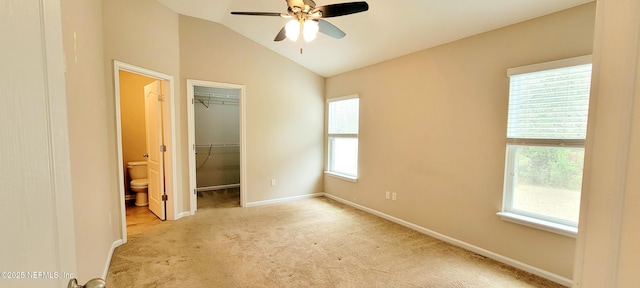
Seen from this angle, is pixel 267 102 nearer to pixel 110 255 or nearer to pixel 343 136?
pixel 343 136

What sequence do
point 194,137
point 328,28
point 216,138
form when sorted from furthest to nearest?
point 216,138 → point 194,137 → point 328,28

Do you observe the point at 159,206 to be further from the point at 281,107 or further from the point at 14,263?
the point at 14,263

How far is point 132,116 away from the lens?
4633 mm

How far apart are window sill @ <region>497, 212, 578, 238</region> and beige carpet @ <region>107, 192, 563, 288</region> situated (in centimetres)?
47

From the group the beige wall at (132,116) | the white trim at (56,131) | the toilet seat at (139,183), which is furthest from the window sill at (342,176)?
the white trim at (56,131)

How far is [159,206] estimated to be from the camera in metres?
3.81

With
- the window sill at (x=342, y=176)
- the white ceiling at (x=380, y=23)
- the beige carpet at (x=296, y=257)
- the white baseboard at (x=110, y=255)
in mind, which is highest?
the white ceiling at (x=380, y=23)

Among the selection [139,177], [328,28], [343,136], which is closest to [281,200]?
[343,136]

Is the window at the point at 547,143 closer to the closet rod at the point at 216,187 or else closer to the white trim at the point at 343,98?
the white trim at the point at 343,98

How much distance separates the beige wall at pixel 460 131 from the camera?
7.63ft

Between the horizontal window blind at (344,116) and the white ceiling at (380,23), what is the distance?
0.60 metres

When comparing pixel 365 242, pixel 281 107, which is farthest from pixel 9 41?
pixel 281 107

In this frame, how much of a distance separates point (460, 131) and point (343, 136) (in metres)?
2.17

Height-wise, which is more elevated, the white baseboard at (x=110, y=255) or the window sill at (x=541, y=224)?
the window sill at (x=541, y=224)
